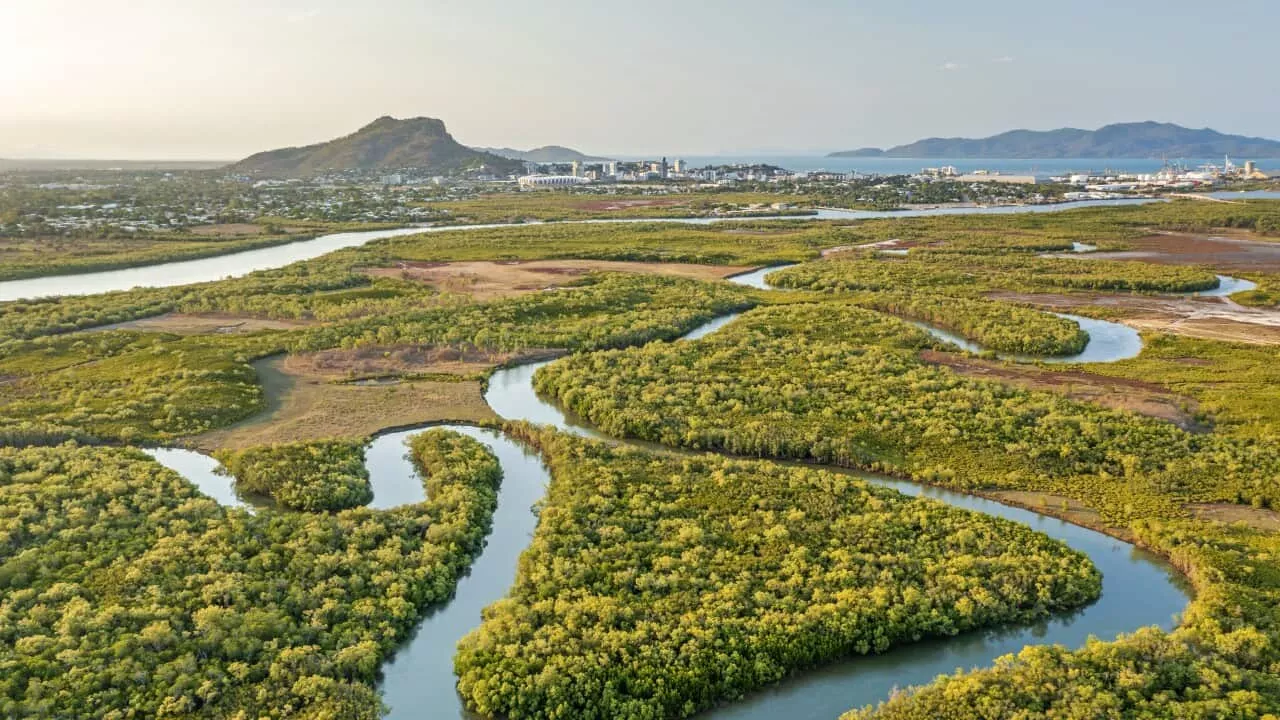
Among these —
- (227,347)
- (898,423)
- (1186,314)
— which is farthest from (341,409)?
(1186,314)

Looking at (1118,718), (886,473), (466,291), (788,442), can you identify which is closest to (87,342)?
(466,291)

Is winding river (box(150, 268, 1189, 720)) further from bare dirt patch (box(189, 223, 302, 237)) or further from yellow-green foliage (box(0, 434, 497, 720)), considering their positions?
bare dirt patch (box(189, 223, 302, 237))

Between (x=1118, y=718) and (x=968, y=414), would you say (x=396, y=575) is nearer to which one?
(x=1118, y=718)

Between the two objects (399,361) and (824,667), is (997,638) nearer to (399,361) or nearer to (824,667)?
(824,667)

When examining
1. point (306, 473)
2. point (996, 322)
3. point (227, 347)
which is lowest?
point (306, 473)

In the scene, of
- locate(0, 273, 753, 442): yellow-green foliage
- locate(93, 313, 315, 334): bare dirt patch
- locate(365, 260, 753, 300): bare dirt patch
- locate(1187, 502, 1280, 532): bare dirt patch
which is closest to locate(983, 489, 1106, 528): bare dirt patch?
locate(1187, 502, 1280, 532): bare dirt patch

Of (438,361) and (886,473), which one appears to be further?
(438,361)
